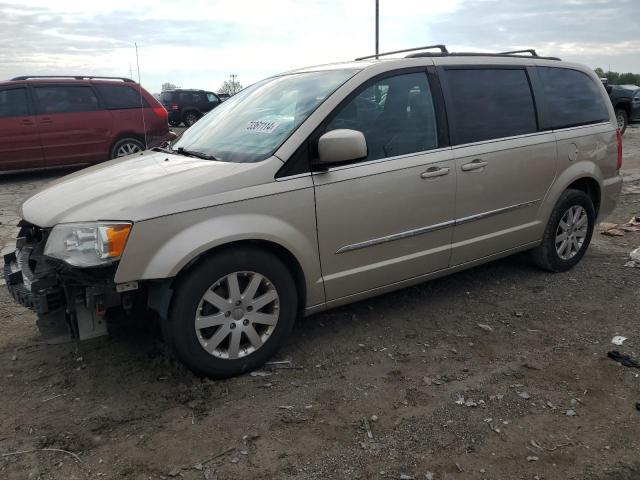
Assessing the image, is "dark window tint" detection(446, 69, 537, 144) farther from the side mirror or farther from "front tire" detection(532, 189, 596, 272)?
the side mirror

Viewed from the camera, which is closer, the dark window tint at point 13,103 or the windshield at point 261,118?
the windshield at point 261,118

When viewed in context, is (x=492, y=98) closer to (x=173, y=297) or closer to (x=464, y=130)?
(x=464, y=130)

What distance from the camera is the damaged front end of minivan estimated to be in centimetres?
277

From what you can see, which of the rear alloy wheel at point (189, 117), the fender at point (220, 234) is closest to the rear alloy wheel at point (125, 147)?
the fender at point (220, 234)

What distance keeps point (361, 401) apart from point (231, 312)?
85cm

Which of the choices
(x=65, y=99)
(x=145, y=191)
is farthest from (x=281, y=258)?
(x=65, y=99)

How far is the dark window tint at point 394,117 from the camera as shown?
3488 millimetres

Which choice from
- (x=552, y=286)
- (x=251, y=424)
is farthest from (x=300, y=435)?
(x=552, y=286)

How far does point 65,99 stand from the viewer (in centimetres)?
1010

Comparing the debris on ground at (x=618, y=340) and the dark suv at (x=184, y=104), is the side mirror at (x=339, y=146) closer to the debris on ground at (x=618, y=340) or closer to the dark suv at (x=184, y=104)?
the debris on ground at (x=618, y=340)

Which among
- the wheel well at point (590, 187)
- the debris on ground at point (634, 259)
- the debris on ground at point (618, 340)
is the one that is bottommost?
the debris on ground at point (618, 340)

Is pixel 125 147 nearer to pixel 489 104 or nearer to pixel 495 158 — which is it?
pixel 489 104

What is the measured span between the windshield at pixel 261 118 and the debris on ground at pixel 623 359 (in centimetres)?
235

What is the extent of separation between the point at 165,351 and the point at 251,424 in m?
0.94
